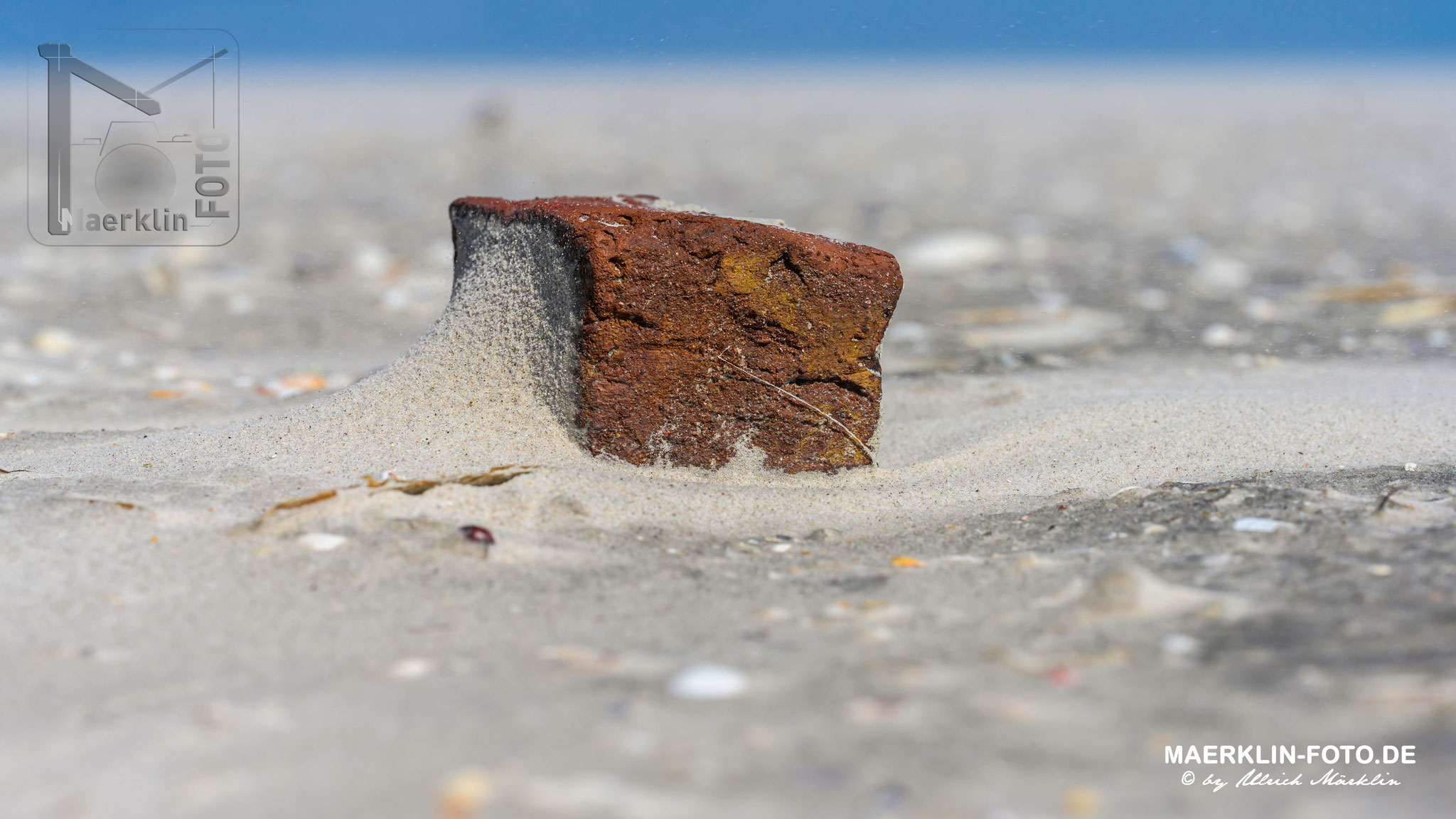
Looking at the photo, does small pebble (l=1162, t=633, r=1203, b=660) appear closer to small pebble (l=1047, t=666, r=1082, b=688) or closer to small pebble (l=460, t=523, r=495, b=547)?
small pebble (l=1047, t=666, r=1082, b=688)

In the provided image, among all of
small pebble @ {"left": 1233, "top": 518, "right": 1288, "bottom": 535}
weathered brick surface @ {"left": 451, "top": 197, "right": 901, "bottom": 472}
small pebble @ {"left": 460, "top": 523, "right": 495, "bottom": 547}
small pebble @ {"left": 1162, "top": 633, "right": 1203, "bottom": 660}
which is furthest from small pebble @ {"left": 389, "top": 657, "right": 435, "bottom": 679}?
small pebble @ {"left": 1233, "top": 518, "right": 1288, "bottom": 535}

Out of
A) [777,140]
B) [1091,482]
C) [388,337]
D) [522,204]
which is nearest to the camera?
[1091,482]

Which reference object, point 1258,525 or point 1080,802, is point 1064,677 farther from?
point 1258,525

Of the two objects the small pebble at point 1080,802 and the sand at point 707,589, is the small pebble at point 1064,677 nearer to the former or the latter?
the sand at point 707,589

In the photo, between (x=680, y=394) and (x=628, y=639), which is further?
(x=680, y=394)

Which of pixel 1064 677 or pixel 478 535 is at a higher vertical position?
pixel 478 535

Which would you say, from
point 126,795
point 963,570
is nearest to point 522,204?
point 963,570

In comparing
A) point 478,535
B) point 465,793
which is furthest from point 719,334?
point 465,793

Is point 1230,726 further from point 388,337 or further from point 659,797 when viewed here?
point 388,337
